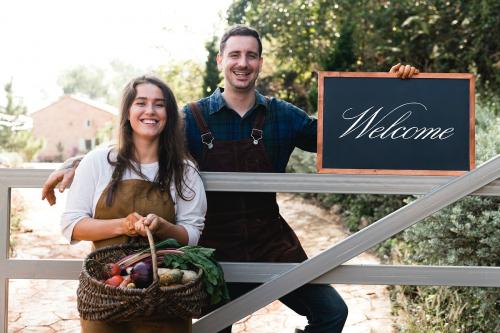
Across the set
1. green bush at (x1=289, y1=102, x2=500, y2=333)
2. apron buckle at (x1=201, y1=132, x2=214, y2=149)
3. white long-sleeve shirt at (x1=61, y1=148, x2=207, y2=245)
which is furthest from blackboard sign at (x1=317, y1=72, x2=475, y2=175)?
green bush at (x1=289, y1=102, x2=500, y2=333)

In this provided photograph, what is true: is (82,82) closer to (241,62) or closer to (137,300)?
(241,62)

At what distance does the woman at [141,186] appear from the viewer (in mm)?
2420

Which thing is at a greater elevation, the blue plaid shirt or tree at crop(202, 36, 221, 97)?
tree at crop(202, 36, 221, 97)

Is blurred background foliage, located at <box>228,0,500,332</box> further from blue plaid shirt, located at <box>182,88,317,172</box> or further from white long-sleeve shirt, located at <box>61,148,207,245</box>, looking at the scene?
white long-sleeve shirt, located at <box>61,148,207,245</box>

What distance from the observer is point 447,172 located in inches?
111

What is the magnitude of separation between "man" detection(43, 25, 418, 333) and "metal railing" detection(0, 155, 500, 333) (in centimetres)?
13

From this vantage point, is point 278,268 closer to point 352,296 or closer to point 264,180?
point 264,180

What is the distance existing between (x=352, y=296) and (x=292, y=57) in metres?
7.30

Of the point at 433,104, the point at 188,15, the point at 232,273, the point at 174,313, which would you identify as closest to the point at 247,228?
the point at 232,273

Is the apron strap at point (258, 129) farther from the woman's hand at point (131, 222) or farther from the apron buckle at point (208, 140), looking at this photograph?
the woman's hand at point (131, 222)

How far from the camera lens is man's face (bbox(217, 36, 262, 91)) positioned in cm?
294

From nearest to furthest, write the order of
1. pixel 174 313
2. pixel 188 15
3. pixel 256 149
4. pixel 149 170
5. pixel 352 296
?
pixel 174 313, pixel 149 170, pixel 256 149, pixel 352 296, pixel 188 15

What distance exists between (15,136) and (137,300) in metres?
16.9

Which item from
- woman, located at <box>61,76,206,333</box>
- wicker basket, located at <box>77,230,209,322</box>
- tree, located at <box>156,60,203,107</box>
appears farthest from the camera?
tree, located at <box>156,60,203,107</box>
